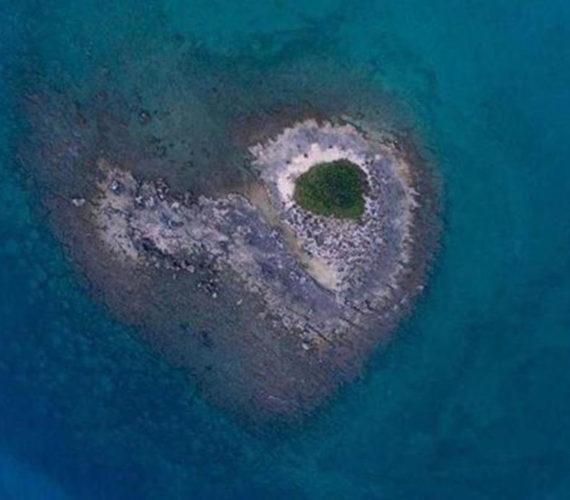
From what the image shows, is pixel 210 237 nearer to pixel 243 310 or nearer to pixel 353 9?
pixel 243 310

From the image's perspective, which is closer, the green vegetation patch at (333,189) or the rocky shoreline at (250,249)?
the green vegetation patch at (333,189)

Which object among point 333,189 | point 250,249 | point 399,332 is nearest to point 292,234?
point 250,249

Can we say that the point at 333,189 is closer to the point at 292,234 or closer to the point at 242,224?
the point at 292,234

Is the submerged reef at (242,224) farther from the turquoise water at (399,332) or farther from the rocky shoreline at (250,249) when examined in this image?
the turquoise water at (399,332)

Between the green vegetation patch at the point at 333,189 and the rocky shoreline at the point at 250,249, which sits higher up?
the green vegetation patch at the point at 333,189

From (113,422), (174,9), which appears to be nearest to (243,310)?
(113,422)

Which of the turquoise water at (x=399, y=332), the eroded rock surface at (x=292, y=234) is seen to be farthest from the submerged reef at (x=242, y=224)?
the turquoise water at (x=399, y=332)
